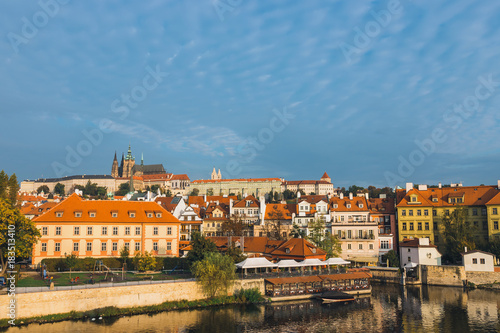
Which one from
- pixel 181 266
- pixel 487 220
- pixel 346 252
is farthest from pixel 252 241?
pixel 487 220

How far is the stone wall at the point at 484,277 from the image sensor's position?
1998 inches

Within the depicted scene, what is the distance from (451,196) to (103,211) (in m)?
54.6

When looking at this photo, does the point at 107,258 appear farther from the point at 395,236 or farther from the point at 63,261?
the point at 395,236

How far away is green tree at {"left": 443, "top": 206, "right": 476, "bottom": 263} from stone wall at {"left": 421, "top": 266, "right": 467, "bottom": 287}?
5.47 meters

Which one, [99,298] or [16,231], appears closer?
[99,298]

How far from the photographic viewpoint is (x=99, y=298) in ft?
118

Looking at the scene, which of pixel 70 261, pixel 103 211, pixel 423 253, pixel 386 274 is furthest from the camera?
pixel 423 253

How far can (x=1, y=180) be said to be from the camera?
65.2m

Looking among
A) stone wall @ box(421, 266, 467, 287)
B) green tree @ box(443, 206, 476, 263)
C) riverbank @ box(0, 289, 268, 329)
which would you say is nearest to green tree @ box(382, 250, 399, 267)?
stone wall @ box(421, 266, 467, 287)

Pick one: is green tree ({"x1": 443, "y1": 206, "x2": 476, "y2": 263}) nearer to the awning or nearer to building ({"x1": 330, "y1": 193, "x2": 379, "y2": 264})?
building ({"x1": 330, "y1": 193, "x2": 379, "y2": 264})

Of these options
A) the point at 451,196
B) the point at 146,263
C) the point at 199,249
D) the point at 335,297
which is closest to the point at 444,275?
the point at 451,196

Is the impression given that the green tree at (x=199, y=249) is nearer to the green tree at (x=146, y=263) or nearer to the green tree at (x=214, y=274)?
the green tree at (x=214, y=274)

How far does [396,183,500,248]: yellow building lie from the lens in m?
61.8

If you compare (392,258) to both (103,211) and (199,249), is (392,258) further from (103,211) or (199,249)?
(103,211)
